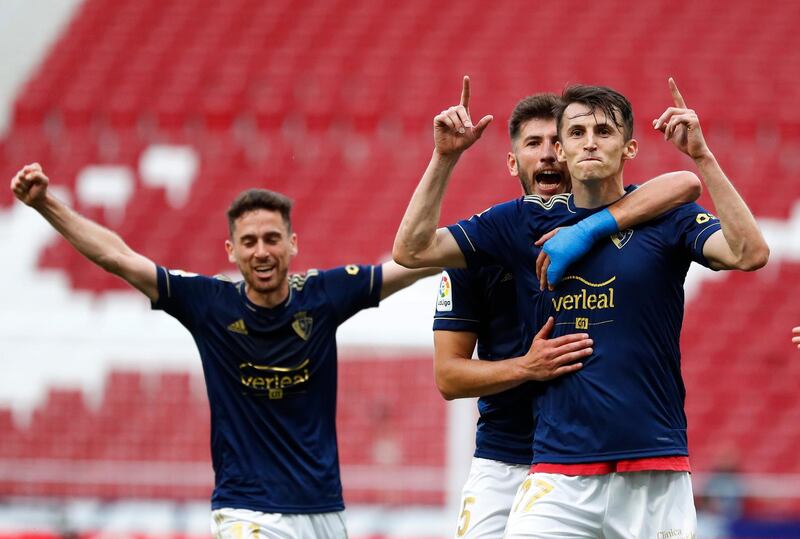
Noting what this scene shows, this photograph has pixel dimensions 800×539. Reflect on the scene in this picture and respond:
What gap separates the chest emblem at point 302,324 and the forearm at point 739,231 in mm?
2142

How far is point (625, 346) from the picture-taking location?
393cm

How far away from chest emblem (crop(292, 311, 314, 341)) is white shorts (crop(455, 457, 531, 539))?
111 cm

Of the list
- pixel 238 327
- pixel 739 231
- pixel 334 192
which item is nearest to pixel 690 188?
pixel 739 231

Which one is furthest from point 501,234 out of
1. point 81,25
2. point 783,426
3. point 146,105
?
point 81,25

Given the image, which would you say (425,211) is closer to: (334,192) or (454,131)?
(454,131)

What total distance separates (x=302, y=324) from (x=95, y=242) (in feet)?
3.21

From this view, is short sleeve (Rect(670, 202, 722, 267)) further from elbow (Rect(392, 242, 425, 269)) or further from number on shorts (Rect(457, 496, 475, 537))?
number on shorts (Rect(457, 496, 475, 537))

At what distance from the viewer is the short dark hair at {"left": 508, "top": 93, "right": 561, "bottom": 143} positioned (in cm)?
472

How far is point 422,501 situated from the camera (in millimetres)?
9070

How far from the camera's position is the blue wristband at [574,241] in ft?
13.0

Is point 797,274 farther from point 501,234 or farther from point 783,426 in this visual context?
point 501,234

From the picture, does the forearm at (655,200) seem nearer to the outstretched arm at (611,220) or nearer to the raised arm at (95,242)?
the outstretched arm at (611,220)

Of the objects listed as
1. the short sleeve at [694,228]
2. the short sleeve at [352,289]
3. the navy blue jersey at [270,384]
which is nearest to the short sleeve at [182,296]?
the navy blue jersey at [270,384]

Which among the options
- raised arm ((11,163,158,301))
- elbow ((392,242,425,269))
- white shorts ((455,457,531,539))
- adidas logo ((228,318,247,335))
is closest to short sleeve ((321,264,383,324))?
adidas logo ((228,318,247,335))
